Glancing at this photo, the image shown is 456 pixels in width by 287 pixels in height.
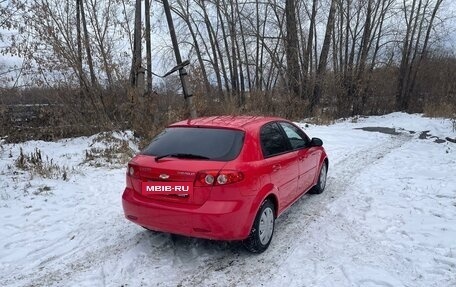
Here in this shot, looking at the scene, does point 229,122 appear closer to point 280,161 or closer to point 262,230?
point 280,161

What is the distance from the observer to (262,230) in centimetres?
460

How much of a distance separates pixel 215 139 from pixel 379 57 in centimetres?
2730

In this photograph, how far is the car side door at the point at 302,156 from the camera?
5824mm

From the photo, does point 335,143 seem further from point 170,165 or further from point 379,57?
point 379,57

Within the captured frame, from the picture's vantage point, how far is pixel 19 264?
445 cm

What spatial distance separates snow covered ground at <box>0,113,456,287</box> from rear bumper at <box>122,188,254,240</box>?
43 cm

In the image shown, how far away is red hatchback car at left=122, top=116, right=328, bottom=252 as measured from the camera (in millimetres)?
4125

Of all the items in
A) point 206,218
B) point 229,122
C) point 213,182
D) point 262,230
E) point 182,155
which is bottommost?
point 262,230

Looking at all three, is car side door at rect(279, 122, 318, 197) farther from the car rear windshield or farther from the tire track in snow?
the car rear windshield

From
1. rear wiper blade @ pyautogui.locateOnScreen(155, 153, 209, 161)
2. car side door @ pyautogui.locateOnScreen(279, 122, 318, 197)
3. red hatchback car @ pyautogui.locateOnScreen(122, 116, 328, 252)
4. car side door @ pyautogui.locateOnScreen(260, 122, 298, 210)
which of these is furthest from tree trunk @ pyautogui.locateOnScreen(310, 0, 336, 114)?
rear wiper blade @ pyautogui.locateOnScreen(155, 153, 209, 161)

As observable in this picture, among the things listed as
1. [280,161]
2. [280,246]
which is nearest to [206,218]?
[280,246]

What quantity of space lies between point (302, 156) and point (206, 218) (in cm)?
240

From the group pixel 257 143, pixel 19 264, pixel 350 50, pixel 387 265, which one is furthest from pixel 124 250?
pixel 350 50

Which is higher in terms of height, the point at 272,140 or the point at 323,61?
the point at 323,61
